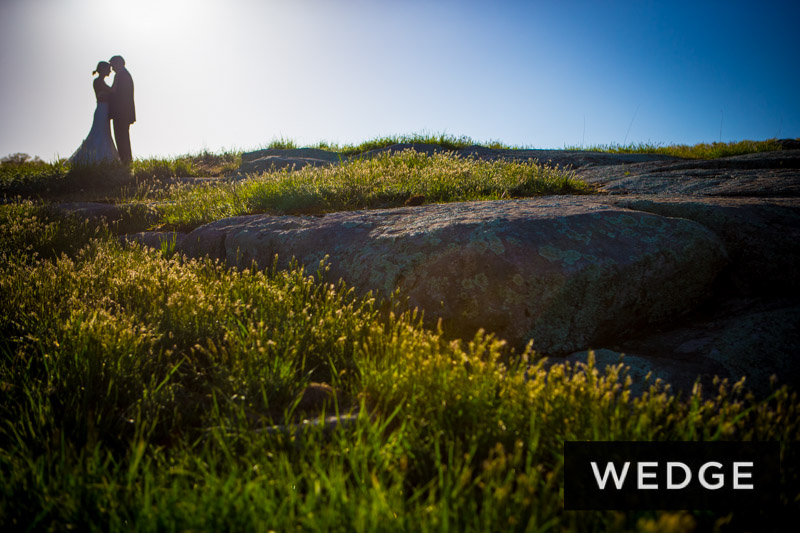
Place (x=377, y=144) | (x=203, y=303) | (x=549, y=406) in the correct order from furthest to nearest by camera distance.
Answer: (x=377, y=144), (x=203, y=303), (x=549, y=406)

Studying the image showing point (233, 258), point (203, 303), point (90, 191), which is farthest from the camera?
point (90, 191)

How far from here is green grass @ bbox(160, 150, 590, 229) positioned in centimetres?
639

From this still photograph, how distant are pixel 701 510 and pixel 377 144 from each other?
1412cm

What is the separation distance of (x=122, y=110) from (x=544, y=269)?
1786cm

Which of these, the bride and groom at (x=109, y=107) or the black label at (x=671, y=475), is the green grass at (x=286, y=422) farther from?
the bride and groom at (x=109, y=107)

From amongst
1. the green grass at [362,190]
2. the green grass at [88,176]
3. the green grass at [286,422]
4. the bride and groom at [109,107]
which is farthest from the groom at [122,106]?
the green grass at [286,422]

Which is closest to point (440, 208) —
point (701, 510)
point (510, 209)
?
point (510, 209)

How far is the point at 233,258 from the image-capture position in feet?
16.0

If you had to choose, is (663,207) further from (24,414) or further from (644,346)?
(24,414)

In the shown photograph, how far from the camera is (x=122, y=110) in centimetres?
1605

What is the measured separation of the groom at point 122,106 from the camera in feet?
51.9

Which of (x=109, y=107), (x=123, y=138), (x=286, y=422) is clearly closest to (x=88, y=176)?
(x=123, y=138)

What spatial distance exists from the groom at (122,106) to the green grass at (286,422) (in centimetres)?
1523

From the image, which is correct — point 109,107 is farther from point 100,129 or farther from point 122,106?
point 100,129
